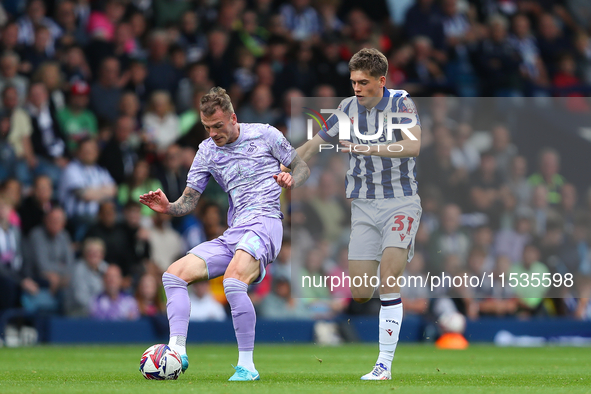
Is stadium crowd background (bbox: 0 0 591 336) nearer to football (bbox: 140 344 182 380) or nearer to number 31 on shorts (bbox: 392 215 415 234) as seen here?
football (bbox: 140 344 182 380)

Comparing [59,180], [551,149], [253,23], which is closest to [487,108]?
[551,149]

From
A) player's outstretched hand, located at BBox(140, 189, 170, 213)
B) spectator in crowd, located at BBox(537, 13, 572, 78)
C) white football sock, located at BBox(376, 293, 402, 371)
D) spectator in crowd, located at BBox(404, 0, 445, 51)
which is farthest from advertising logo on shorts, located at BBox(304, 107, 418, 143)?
spectator in crowd, located at BBox(537, 13, 572, 78)

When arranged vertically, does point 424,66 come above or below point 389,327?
above

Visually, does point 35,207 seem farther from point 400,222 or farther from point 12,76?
point 400,222

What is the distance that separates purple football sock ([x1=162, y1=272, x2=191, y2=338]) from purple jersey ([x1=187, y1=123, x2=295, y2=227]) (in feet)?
2.25

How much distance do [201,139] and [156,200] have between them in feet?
24.3

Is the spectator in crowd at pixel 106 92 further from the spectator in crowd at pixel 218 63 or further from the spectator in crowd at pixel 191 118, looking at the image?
the spectator in crowd at pixel 218 63

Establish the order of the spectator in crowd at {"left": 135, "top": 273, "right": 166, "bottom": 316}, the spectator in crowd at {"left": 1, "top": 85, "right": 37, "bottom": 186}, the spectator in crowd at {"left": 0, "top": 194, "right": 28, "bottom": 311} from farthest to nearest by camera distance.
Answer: the spectator in crowd at {"left": 1, "top": 85, "right": 37, "bottom": 186} < the spectator in crowd at {"left": 135, "top": 273, "right": 166, "bottom": 316} < the spectator in crowd at {"left": 0, "top": 194, "right": 28, "bottom": 311}

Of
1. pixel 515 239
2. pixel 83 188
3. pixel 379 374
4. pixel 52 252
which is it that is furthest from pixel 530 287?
pixel 379 374

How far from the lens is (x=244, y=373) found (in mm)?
7254

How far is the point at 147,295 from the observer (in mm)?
Result: 13250

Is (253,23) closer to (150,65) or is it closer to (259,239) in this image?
(150,65)

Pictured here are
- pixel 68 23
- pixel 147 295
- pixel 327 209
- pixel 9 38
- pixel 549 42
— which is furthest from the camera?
pixel 549 42

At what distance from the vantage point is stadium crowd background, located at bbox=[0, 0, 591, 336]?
43.3 ft
